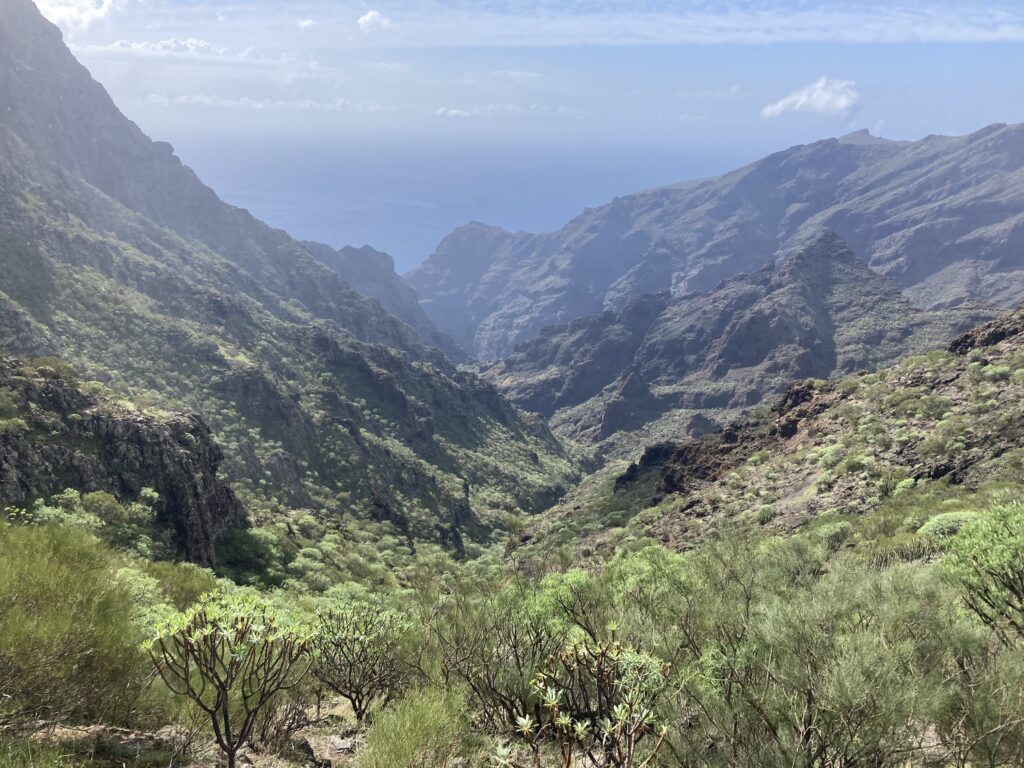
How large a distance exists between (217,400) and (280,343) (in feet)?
141

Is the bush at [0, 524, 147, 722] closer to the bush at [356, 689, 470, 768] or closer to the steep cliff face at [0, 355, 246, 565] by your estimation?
the bush at [356, 689, 470, 768]

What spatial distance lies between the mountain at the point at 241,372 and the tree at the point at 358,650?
1923 inches

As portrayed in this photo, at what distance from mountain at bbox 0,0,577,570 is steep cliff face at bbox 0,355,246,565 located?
10428mm

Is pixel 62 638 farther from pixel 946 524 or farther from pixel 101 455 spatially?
pixel 101 455

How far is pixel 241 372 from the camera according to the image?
10656 cm

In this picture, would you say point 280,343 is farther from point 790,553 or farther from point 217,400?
point 790,553

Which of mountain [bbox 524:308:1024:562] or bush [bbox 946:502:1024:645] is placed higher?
bush [bbox 946:502:1024:645]

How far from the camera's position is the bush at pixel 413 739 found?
36.7 feet

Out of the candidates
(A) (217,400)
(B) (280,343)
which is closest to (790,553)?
(A) (217,400)

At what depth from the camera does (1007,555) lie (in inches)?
543

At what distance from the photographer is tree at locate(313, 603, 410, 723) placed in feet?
67.8

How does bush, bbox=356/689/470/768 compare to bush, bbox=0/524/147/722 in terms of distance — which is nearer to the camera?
bush, bbox=0/524/147/722

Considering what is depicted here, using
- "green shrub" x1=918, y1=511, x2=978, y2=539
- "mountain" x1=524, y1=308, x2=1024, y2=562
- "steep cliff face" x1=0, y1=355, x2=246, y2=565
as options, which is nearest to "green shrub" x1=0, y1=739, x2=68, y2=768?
"mountain" x1=524, y1=308, x2=1024, y2=562

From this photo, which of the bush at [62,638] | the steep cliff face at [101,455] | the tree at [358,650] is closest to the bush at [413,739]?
the bush at [62,638]
